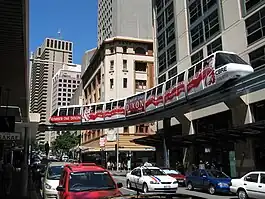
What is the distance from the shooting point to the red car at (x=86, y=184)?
30.2 ft

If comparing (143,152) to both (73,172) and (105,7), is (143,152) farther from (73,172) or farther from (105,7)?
(73,172)

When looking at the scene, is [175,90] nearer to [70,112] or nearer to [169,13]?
[169,13]

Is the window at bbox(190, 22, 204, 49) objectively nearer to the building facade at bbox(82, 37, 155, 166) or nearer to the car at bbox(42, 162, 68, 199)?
the car at bbox(42, 162, 68, 199)

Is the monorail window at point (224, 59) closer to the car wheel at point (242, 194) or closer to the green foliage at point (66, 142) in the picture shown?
the car wheel at point (242, 194)

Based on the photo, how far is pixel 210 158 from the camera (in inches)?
1443

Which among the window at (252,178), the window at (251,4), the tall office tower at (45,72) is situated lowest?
the window at (252,178)

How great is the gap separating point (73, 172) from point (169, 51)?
128 ft

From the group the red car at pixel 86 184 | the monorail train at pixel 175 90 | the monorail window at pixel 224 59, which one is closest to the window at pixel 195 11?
the monorail train at pixel 175 90

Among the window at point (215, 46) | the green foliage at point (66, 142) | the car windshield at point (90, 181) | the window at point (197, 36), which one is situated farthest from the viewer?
the green foliage at point (66, 142)

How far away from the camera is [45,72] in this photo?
14162cm

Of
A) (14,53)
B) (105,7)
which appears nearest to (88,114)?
(14,53)

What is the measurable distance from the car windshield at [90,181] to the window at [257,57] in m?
21.6

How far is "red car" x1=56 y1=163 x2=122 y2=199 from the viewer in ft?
30.2

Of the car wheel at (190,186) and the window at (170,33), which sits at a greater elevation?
the window at (170,33)
